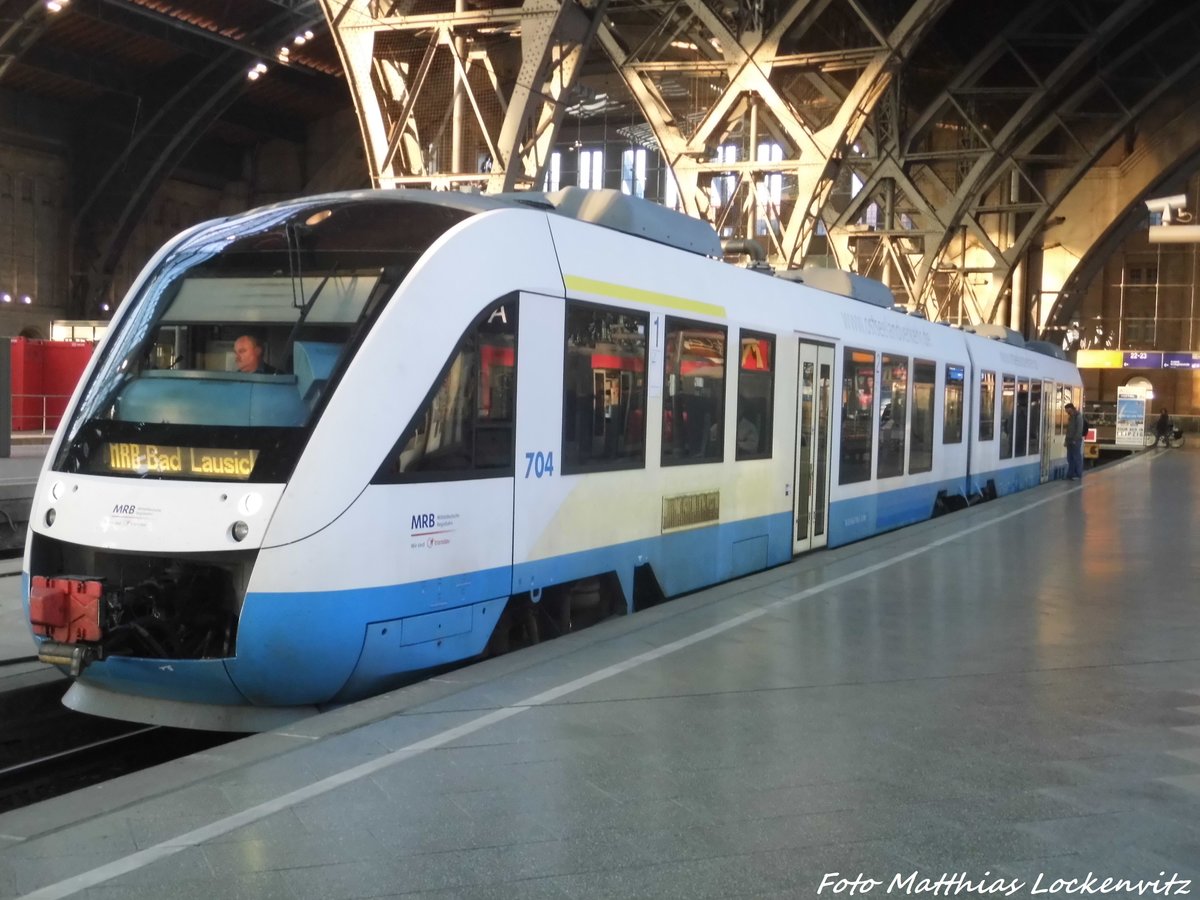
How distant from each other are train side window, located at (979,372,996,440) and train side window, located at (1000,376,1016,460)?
0.64 metres

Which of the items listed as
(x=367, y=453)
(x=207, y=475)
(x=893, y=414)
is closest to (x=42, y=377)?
(x=893, y=414)

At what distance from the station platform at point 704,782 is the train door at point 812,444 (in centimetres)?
314

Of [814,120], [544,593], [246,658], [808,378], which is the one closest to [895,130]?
[814,120]

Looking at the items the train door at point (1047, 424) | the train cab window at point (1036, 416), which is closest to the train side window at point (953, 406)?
the train cab window at point (1036, 416)

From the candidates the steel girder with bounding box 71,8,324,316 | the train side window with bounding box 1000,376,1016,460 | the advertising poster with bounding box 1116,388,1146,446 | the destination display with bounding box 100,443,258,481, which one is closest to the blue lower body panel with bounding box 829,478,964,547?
the train side window with bounding box 1000,376,1016,460

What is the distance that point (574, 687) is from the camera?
634cm

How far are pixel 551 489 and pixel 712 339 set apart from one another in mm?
2534

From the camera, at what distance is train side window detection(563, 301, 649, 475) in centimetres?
751

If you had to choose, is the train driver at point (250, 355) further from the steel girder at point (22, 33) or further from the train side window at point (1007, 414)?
the steel girder at point (22, 33)

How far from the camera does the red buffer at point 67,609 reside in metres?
5.76

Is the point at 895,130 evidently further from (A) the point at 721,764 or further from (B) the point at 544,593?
(A) the point at 721,764

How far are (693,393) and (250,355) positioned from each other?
3.68 meters

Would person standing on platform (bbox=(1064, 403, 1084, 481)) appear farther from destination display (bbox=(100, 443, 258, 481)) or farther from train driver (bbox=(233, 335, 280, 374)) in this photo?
destination display (bbox=(100, 443, 258, 481))

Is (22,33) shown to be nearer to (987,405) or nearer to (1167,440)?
(987,405)
